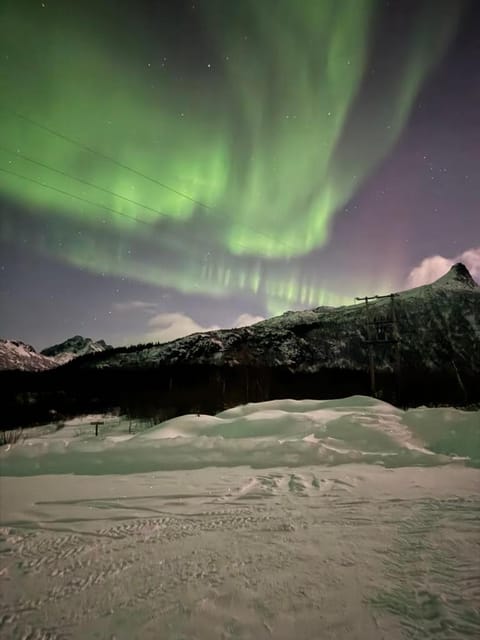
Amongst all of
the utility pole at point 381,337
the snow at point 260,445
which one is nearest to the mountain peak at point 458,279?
the utility pole at point 381,337

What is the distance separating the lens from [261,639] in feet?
5.83

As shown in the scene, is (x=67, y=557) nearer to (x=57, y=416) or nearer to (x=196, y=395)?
(x=196, y=395)

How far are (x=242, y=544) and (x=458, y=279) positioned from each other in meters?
217

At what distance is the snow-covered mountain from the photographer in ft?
340

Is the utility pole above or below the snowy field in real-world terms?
above

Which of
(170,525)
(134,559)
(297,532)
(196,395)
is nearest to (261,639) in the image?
(134,559)

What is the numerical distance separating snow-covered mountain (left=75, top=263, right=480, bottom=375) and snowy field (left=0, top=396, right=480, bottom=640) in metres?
74.5

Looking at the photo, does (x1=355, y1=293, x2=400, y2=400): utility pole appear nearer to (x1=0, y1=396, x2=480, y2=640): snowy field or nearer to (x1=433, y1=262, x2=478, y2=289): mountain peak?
(x1=0, y1=396, x2=480, y2=640): snowy field

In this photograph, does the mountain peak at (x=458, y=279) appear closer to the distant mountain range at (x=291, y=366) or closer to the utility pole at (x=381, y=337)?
the distant mountain range at (x=291, y=366)

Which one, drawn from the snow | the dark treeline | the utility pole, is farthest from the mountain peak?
the snow

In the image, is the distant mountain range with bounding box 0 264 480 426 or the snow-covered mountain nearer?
the distant mountain range with bounding box 0 264 480 426

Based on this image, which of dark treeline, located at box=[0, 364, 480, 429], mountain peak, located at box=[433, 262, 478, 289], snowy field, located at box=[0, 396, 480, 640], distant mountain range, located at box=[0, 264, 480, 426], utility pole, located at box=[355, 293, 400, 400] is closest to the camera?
snowy field, located at box=[0, 396, 480, 640]

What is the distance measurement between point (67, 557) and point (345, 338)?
437 ft

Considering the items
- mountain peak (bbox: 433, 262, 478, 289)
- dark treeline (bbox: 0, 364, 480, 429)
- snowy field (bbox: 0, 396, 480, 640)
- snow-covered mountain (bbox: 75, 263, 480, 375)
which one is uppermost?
mountain peak (bbox: 433, 262, 478, 289)
